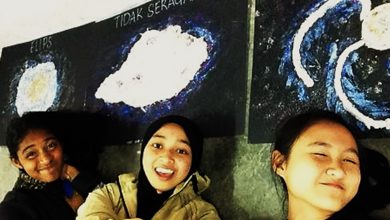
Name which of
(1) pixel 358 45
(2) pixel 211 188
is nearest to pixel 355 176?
(1) pixel 358 45

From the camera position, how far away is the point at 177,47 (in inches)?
86.5

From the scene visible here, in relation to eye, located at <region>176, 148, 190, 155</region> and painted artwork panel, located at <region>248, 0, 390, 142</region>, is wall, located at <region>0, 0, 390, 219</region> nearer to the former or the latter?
painted artwork panel, located at <region>248, 0, 390, 142</region>

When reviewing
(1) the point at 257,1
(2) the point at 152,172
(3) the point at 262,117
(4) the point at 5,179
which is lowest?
(4) the point at 5,179

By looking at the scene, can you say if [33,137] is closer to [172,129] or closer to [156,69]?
[156,69]

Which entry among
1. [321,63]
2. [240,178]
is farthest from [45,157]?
[321,63]

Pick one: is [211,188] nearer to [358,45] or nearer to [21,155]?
[358,45]

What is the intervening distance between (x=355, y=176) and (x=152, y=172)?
709mm

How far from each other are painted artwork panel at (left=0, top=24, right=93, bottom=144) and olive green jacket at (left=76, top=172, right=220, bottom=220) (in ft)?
2.80

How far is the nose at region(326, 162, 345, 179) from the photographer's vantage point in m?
1.33

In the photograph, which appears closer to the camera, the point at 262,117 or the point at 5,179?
the point at 262,117

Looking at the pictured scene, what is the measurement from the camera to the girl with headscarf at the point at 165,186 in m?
1.75

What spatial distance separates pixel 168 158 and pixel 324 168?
1.91ft

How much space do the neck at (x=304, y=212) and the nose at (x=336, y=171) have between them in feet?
0.40

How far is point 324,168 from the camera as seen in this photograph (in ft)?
4.43
